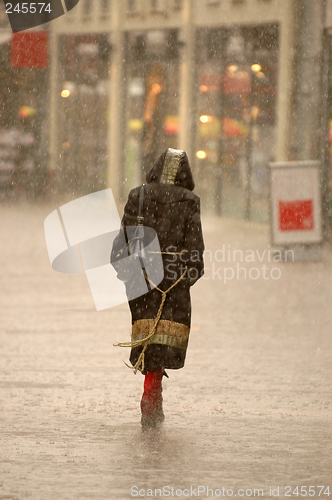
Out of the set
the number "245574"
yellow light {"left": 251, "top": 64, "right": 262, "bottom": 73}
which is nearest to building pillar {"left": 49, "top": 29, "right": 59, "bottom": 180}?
the number "245574"

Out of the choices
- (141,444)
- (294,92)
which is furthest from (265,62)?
(141,444)

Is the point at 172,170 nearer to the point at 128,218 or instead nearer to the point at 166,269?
the point at 128,218

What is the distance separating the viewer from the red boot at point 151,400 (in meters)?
5.31

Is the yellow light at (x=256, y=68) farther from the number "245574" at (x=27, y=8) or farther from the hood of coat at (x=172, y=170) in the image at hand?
the hood of coat at (x=172, y=170)

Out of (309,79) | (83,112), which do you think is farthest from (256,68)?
(83,112)

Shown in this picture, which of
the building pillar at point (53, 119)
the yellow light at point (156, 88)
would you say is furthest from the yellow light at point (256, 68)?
the building pillar at point (53, 119)

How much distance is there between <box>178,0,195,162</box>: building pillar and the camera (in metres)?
23.3

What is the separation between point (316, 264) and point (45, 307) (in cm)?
541

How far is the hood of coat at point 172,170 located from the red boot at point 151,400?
113 centimetres

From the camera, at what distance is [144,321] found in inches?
212

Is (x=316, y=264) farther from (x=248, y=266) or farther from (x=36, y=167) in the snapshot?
(x=36, y=167)

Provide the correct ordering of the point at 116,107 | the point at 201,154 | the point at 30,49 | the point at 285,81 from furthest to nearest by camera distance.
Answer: the point at 30,49 < the point at 116,107 < the point at 201,154 < the point at 285,81

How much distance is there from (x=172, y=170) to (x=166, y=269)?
1.93 feet

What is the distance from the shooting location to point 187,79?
2359 centimetres
